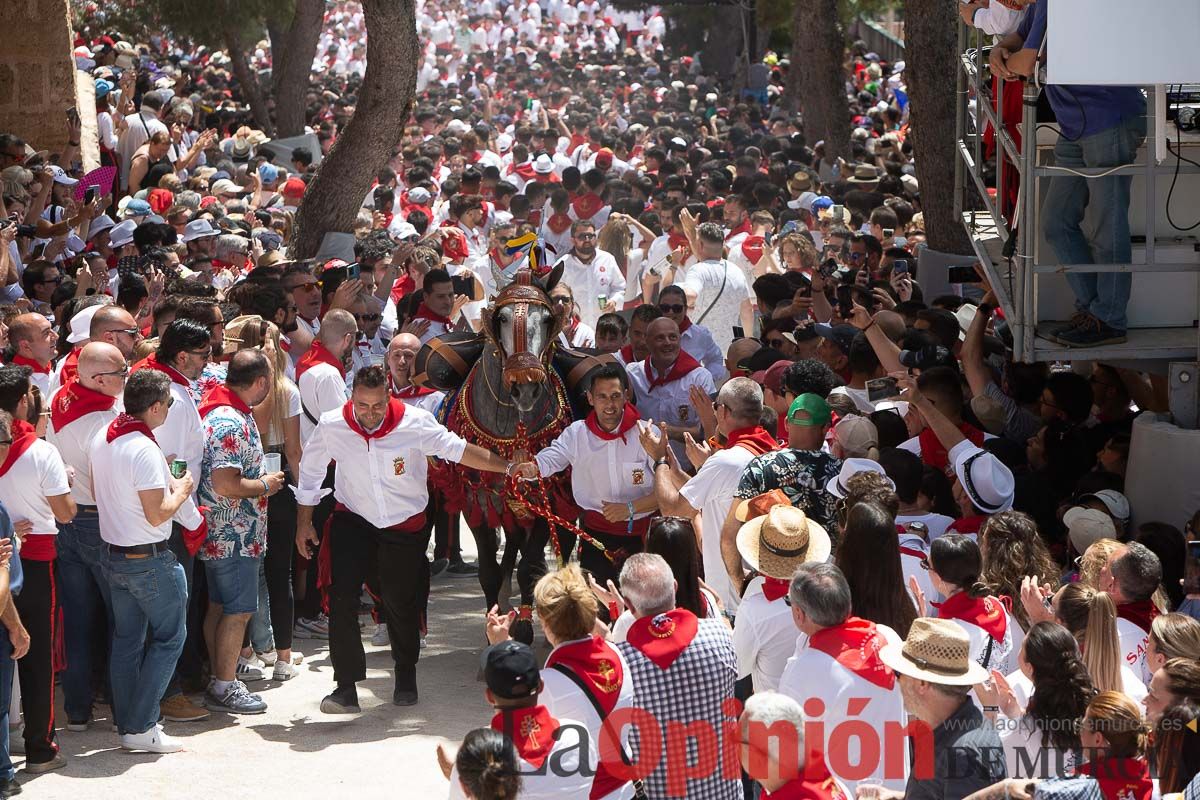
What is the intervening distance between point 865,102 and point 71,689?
25.9 metres

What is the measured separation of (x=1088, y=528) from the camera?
628cm

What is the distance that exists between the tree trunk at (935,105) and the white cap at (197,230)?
19.6 ft

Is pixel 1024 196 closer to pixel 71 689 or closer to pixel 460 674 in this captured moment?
pixel 460 674

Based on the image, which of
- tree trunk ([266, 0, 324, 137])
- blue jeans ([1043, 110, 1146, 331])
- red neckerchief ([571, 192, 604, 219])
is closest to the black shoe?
blue jeans ([1043, 110, 1146, 331])

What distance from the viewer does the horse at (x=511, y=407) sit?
8.13m

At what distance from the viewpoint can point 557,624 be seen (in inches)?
188

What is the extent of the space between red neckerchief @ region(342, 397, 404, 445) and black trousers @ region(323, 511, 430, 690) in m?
0.46

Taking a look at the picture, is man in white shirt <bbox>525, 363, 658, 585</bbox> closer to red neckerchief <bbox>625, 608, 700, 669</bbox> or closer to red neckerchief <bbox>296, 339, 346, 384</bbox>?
red neckerchief <bbox>296, 339, 346, 384</bbox>

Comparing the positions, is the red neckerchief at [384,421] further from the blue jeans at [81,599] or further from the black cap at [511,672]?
the black cap at [511,672]

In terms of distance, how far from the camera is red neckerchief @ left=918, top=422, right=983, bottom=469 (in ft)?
24.7

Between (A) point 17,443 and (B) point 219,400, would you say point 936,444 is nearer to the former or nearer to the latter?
(B) point 219,400

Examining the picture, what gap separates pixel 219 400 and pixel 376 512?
0.96 m

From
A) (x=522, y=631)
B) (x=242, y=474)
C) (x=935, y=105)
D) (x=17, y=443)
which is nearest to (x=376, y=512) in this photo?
(x=242, y=474)

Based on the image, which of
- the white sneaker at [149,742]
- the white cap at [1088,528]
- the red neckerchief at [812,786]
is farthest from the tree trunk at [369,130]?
the red neckerchief at [812,786]
